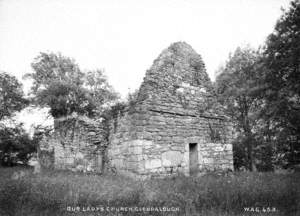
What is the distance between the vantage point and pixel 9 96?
24031 millimetres

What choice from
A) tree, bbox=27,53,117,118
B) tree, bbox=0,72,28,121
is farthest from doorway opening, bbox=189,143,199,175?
tree, bbox=0,72,28,121

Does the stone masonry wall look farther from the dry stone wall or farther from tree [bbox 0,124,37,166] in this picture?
tree [bbox 0,124,37,166]

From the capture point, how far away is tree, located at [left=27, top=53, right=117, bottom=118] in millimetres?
25312

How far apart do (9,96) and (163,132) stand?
2195 cm

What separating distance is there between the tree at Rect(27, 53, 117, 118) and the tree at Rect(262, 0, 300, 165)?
72.2ft

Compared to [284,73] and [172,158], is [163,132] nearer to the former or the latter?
[172,158]

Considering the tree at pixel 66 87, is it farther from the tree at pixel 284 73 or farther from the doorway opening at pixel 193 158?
the tree at pixel 284 73

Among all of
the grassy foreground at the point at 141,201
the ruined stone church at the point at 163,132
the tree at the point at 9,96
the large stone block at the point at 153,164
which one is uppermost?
the tree at the point at 9,96

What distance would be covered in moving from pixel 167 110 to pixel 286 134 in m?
4.01

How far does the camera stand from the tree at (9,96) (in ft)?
76.9

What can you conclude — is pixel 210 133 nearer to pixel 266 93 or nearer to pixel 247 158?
pixel 266 93

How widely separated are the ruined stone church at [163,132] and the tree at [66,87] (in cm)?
1498

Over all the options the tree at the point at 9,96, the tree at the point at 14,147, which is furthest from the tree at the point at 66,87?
the tree at the point at 14,147

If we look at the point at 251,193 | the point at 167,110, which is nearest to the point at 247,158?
the point at 167,110
